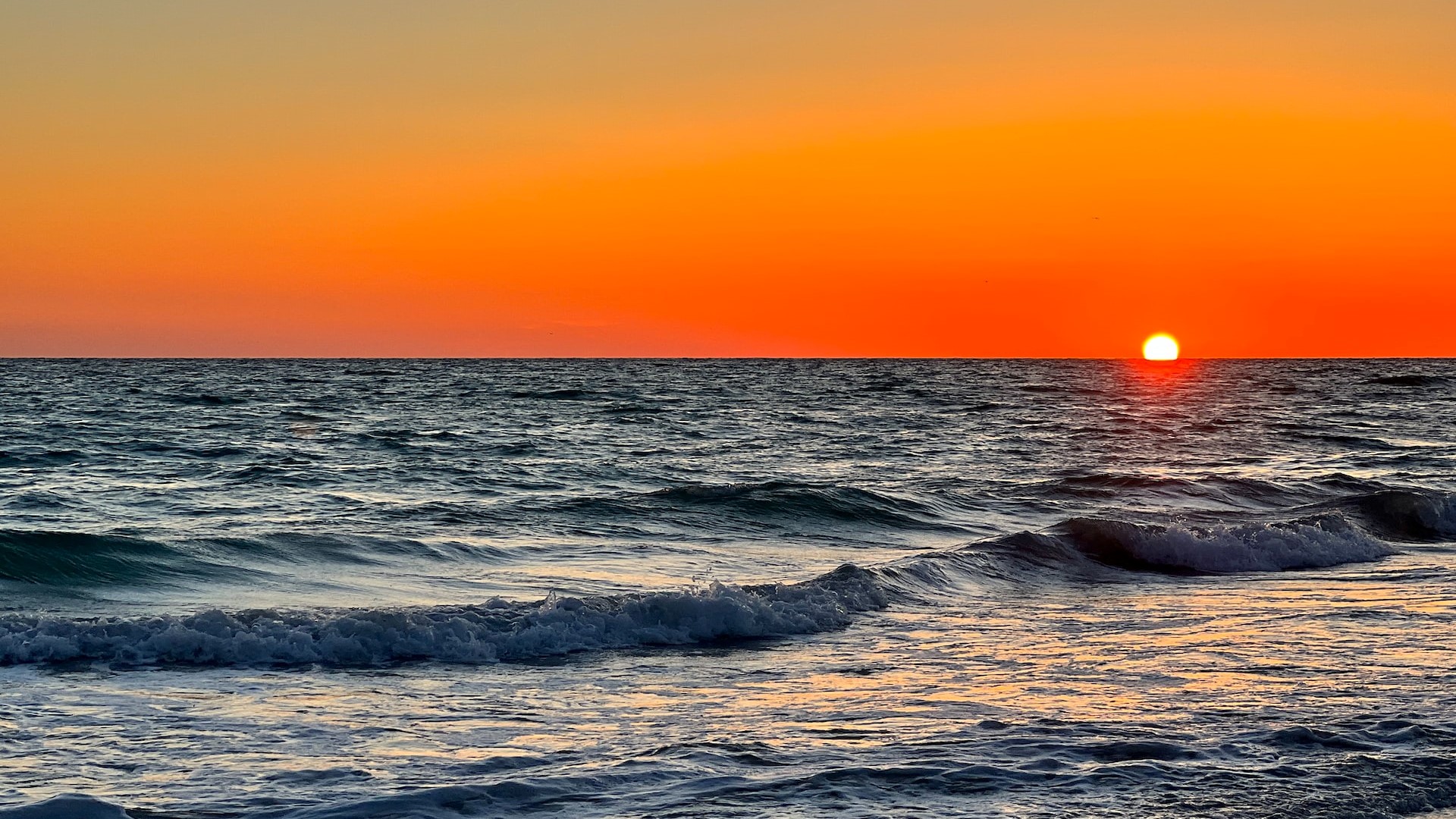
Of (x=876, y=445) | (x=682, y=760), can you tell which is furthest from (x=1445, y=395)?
(x=682, y=760)

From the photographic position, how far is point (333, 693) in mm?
8562

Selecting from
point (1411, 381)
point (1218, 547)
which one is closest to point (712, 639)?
point (1218, 547)

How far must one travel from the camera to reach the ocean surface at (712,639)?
21.3 ft

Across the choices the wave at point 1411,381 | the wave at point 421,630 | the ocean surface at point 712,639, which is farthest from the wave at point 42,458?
the wave at point 1411,381

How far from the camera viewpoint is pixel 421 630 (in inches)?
401

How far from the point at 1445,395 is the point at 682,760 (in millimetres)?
71914

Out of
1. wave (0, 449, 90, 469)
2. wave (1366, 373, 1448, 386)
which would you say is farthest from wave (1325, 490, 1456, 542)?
wave (1366, 373, 1448, 386)

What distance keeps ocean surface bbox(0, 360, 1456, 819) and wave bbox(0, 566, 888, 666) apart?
0.03m

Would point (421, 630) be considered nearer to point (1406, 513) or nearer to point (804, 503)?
point (804, 503)

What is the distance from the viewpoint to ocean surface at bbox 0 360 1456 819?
256 inches

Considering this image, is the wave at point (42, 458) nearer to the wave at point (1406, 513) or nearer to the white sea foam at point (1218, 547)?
the white sea foam at point (1218, 547)

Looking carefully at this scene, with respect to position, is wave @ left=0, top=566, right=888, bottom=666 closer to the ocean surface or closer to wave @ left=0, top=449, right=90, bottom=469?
the ocean surface

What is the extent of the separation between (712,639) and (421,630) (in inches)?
93.0

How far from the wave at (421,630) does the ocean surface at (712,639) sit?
35mm
